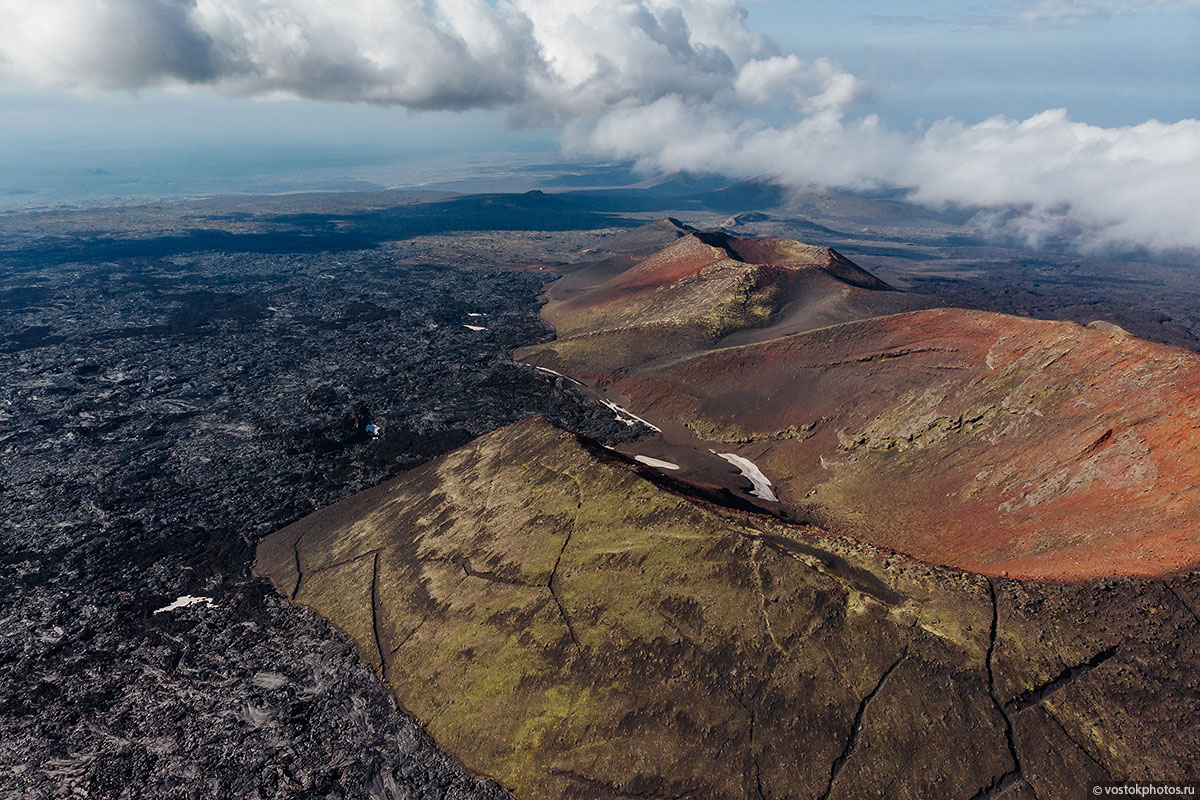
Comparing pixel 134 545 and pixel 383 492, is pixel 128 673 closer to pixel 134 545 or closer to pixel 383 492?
pixel 134 545

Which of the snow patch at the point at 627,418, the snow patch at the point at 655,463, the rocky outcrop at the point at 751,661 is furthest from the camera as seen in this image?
the snow patch at the point at 627,418

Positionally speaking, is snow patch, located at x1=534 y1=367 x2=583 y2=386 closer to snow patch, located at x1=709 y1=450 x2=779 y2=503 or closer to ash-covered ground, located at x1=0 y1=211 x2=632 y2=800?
ash-covered ground, located at x1=0 y1=211 x2=632 y2=800

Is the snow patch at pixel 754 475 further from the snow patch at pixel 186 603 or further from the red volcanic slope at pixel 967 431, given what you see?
the snow patch at pixel 186 603

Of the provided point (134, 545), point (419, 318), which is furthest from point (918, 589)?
point (419, 318)

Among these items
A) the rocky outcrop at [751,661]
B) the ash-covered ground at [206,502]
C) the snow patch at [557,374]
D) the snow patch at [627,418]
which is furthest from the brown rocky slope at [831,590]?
the snow patch at [557,374]

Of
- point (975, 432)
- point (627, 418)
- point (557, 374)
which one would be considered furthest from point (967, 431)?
point (557, 374)

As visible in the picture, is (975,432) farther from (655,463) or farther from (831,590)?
(655,463)
